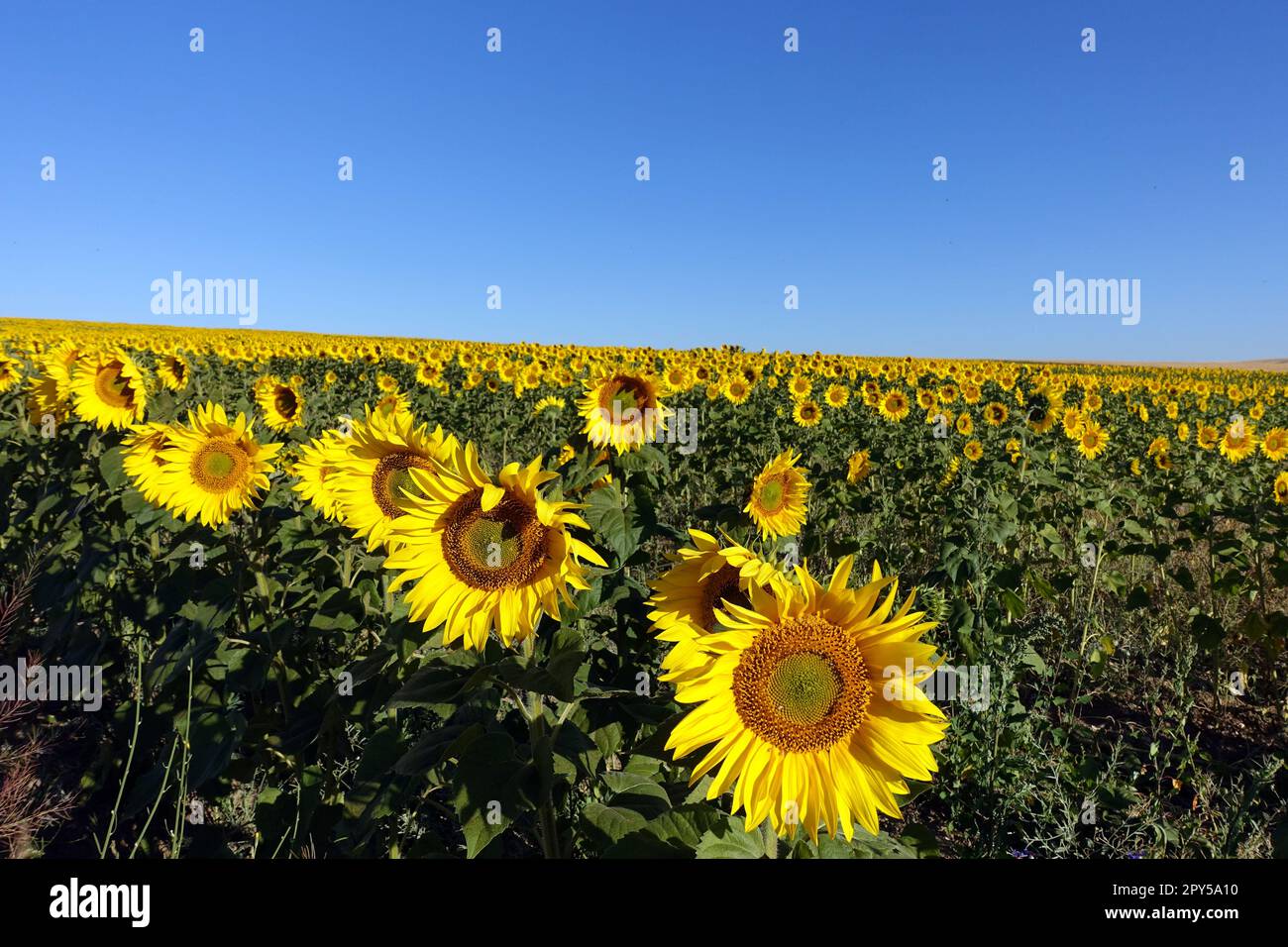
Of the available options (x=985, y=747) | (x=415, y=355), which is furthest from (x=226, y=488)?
(x=415, y=355)

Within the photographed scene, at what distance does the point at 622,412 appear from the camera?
3666mm

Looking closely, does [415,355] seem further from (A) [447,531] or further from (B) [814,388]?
(A) [447,531]

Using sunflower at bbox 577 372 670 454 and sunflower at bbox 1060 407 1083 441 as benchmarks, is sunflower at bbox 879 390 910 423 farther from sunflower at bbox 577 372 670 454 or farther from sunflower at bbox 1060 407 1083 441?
sunflower at bbox 577 372 670 454

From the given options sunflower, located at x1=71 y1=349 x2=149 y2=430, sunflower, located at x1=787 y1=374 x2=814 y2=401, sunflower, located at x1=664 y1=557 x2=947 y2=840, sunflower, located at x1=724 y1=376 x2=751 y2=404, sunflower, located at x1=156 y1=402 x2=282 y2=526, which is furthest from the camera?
sunflower, located at x1=787 y1=374 x2=814 y2=401

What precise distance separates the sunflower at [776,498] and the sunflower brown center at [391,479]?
93.8 inches

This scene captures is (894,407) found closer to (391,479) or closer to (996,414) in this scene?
(996,414)

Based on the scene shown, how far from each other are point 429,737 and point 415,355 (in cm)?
2065

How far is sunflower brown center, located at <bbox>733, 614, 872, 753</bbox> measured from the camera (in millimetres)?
1666

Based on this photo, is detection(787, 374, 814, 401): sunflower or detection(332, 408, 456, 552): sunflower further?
detection(787, 374, 814, 401): sunflower

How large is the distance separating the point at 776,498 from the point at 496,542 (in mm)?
2578

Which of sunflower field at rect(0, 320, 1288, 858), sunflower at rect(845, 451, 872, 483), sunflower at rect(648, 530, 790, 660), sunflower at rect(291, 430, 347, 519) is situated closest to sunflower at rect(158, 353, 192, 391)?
sunflower field at rect(0, 320, 1288, 858)

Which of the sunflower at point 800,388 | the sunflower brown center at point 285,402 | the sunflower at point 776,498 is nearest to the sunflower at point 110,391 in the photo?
the sunflower brown center at point 285,402

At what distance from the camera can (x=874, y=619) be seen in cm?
161

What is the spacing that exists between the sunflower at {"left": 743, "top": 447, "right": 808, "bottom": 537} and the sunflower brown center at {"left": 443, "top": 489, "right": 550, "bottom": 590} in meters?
2.42
